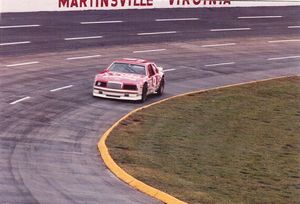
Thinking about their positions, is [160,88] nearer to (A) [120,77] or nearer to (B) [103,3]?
(A) [120,77]

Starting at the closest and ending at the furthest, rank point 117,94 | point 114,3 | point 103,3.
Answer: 1. point 117,94
2. point 103,3
3. point 114,3

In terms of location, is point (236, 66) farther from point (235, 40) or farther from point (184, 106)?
point (184, 106)

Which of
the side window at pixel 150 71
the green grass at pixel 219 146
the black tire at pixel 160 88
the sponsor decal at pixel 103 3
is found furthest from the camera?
A: the sponsor decal at pixel 103 3

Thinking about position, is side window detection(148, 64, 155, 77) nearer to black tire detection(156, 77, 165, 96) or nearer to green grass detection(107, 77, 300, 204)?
black tire detection(156, 77, 165, 96)

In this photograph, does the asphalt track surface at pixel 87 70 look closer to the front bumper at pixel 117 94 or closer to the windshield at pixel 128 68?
the front bumper at pixel 117 94

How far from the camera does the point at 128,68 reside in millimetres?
27266

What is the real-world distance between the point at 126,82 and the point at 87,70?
5.56m

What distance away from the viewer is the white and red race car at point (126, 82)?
26.1 meters

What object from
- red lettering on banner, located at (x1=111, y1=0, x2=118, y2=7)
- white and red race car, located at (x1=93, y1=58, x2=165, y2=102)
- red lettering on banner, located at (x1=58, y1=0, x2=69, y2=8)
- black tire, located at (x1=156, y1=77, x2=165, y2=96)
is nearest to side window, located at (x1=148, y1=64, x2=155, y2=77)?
white and red race car, located at (x1=93, y1=58, x2=165, y2=102)

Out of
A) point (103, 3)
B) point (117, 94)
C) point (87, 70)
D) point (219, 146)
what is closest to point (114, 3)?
point (103, 3)

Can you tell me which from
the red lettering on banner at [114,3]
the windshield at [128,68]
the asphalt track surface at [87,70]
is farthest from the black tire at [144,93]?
the red lettering on banner at [114,3]

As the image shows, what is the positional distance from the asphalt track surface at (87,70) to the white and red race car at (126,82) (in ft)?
1.24

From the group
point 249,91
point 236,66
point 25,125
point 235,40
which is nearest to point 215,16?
point 235,40

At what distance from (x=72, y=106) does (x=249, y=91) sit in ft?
28.5
